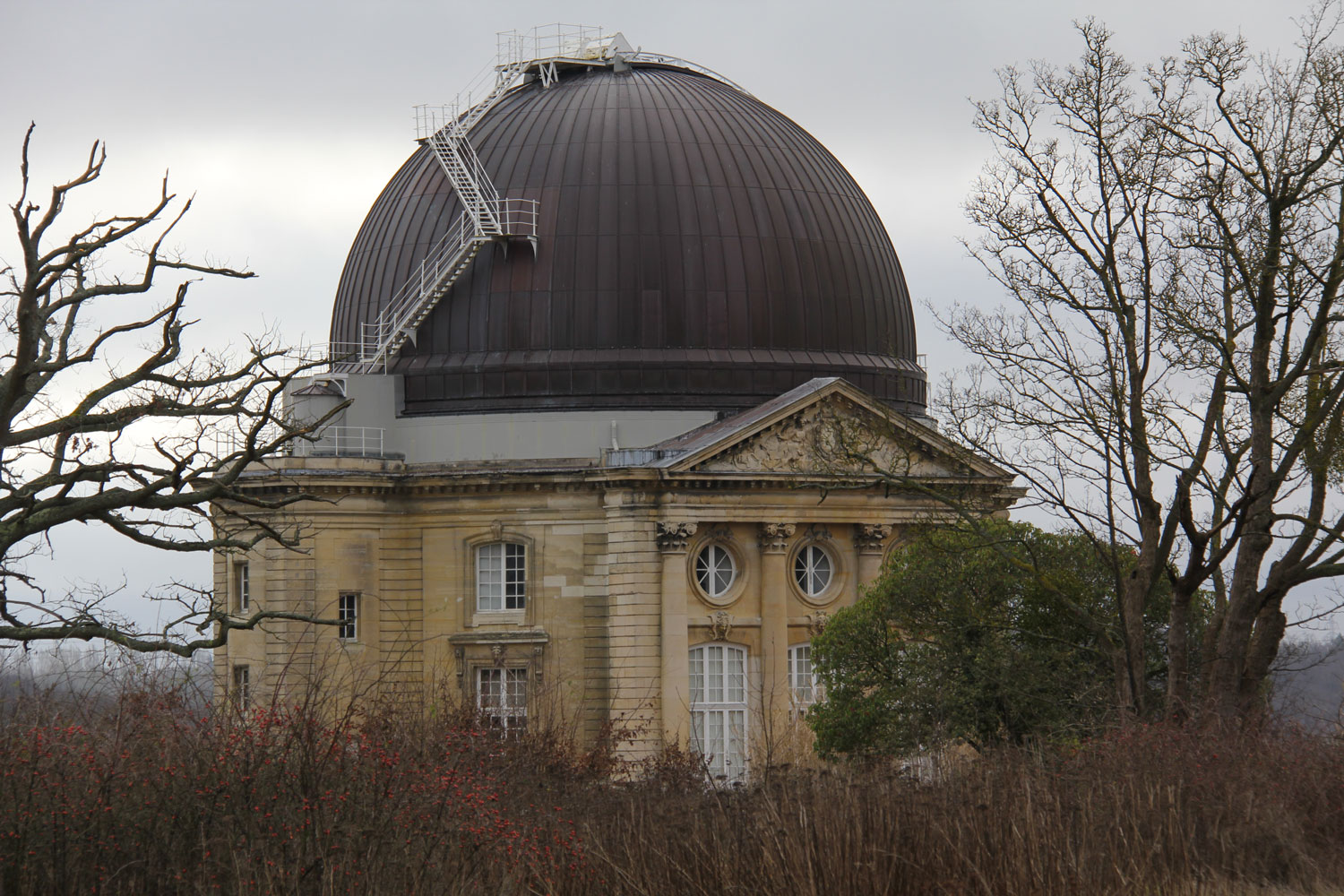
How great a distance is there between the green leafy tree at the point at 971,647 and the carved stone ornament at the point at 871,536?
901 centimetres

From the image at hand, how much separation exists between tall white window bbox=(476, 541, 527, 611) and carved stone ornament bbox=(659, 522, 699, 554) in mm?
4016

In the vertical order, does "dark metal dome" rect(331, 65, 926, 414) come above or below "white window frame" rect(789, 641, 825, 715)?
above

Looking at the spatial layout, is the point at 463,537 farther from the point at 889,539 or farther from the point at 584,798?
the point at 584,798

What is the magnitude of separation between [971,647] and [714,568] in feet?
47.2

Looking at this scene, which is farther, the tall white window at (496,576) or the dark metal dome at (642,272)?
the dark metal dome at (642,272)

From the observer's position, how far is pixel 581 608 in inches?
1875

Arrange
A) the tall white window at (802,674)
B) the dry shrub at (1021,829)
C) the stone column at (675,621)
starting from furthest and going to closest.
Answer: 1. the tall white window at (802,674)
2. the stone column at (675,621)
3. the dry shrub at (1021,829)

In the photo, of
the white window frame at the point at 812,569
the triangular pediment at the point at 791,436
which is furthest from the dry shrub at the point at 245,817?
the white window frame at the point at 812,569

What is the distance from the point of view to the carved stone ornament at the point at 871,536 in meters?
49.1

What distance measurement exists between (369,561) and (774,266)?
1349 centimetres

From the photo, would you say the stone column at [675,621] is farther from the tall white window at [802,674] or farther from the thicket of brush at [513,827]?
the thicket of brush at [513,827]

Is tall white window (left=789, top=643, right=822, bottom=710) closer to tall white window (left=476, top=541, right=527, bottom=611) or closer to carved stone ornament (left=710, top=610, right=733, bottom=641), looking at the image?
carved stone ornament (left=710, top=610, right=733, bottom=641)

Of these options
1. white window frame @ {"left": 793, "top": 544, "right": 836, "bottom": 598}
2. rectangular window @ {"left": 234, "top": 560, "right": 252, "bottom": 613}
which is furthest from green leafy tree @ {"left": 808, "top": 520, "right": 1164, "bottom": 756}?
rectangular window @ {"left": 234, "top": 560, "right": 252, "bottom": 613}

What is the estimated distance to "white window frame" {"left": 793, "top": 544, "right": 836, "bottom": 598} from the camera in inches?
1937
